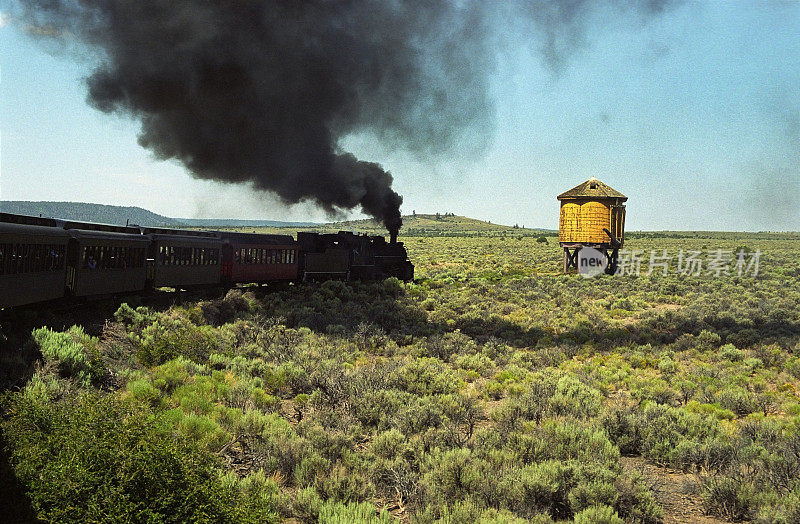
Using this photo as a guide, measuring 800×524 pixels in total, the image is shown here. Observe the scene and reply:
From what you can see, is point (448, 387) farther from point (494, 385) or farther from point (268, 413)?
point (268, 413)

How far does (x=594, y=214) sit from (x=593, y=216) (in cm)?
15

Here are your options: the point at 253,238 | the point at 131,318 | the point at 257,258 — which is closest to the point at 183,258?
the point at 253,238

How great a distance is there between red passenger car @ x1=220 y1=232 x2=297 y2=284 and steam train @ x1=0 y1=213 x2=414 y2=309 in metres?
0.04

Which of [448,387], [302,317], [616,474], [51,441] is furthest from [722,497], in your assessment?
[302,317]

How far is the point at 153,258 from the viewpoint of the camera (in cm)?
2066

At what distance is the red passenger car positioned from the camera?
25.0 metres

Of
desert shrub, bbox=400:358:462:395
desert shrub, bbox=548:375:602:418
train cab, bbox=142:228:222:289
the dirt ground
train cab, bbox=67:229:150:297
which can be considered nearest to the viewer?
the dirt ground

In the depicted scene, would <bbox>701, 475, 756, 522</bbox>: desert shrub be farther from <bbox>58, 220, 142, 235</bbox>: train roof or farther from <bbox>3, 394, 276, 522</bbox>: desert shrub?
<bbox>58, 220, 142, 235</bbox>: train roof

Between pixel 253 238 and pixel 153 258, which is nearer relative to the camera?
pixel 153 258

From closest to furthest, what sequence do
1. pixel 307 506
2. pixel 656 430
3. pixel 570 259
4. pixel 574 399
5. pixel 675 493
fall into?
pixel 307 506, pixel 675 493, pixel 656 430, pixel 574 399, pixel 570 259

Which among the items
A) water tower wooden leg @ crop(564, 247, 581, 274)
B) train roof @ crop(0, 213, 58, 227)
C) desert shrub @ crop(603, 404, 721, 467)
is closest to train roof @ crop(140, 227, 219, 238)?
train roof @ crop(0, 213, 58, 227)

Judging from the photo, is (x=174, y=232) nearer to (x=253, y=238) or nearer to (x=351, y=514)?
(x=253, y=238)

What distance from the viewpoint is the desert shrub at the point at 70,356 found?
34.5 feet

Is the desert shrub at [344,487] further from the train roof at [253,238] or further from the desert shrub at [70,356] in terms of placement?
the train roof at [253,238]
